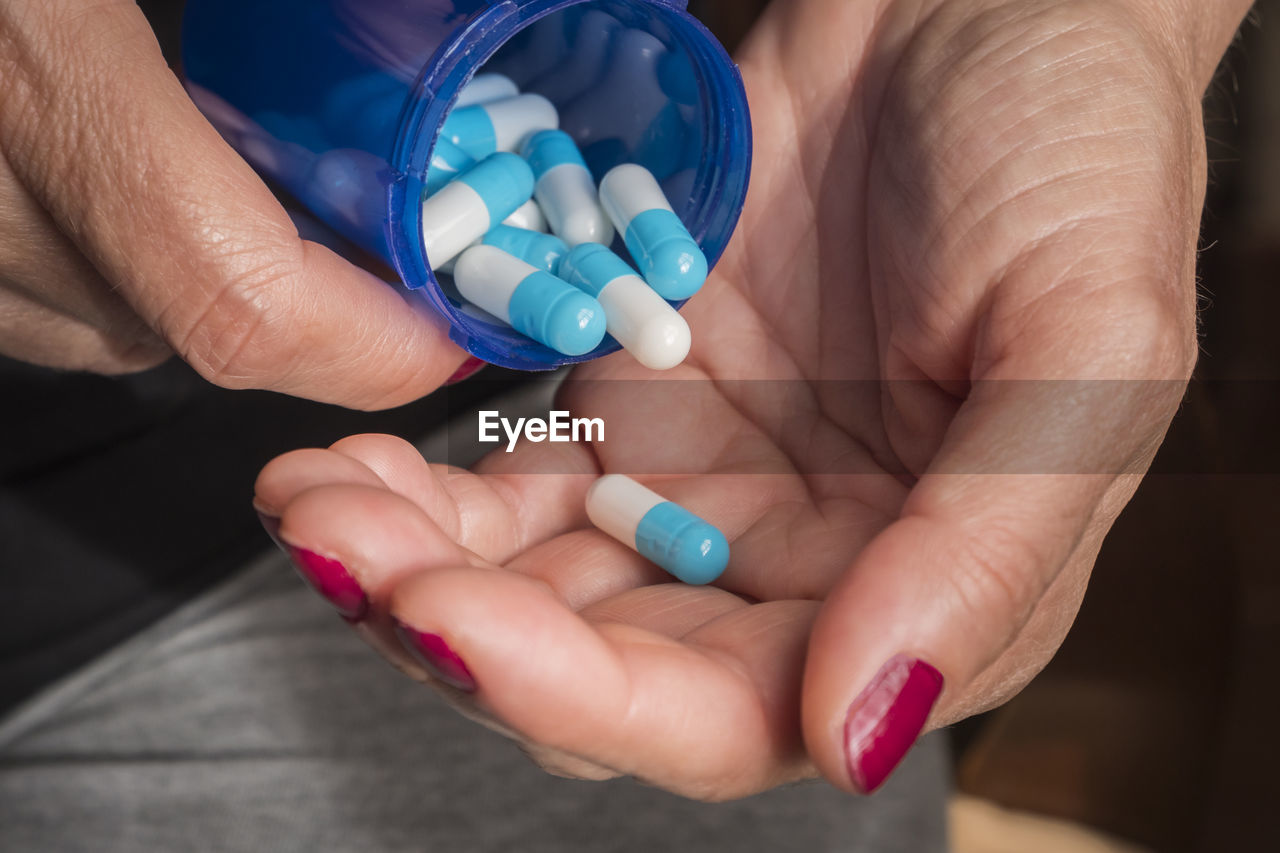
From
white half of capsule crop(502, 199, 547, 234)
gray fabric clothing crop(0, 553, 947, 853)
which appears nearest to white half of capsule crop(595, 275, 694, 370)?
white half of capsule crop(502, 199, 547, 234)

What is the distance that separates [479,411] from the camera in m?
2.19

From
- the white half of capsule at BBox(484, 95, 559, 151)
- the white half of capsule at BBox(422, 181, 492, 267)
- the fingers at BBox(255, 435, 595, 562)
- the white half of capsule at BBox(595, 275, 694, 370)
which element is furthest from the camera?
the white half of capsule at BBox(484, 95, 559, 151)

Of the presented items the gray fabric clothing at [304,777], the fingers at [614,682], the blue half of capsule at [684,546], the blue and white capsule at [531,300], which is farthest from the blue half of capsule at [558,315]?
the gray fabric clothing at [304,777]

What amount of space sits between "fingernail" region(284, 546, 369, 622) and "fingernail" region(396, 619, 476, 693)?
2.7 inches

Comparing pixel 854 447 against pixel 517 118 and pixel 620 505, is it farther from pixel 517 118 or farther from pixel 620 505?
pixel 517 118

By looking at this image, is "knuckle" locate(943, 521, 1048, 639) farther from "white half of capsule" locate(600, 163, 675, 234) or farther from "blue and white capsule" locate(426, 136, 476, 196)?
"blue and white capsule" locate(426, 136, 476, 196)

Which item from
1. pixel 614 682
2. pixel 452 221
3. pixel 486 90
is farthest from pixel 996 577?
pixel 486 90

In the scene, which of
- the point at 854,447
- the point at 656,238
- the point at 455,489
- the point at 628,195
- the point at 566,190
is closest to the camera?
the point at 455,489

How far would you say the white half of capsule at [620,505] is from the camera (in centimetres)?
130

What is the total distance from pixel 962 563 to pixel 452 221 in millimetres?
924

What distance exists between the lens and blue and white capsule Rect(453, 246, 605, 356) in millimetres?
1366

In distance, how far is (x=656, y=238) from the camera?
1498mm

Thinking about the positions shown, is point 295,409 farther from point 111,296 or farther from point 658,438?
point 658,438
